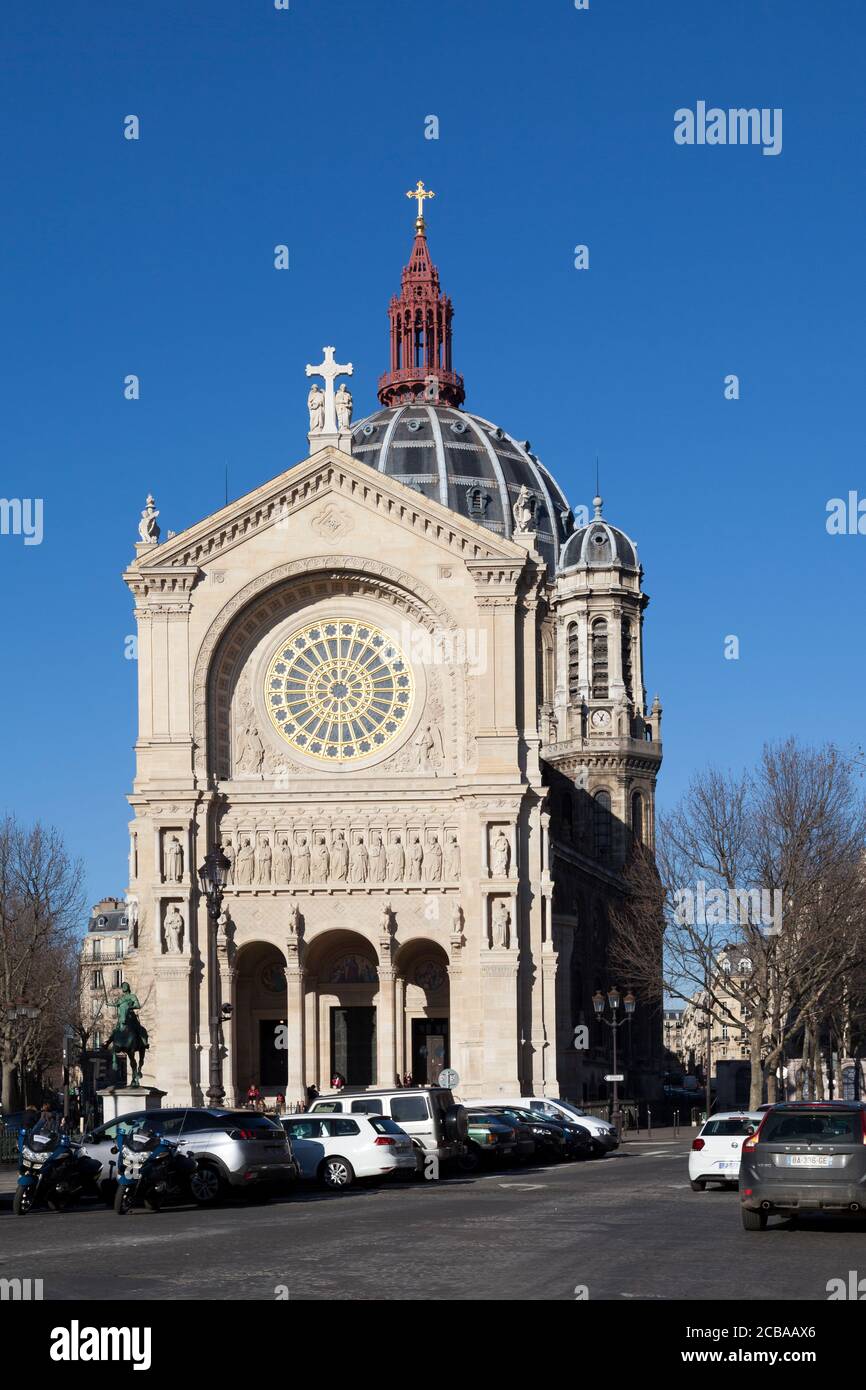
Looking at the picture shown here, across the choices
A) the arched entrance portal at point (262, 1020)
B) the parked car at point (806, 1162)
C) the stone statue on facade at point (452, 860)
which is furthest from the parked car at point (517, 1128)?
the arched entrance portal at point (262, 1020)

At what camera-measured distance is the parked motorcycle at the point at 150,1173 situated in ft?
106

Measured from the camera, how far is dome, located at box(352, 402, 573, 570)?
405 ft

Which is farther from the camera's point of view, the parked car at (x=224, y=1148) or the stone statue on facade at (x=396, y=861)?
the stone statue on facade at (x=396, y=861)

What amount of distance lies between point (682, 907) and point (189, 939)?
1710 cm

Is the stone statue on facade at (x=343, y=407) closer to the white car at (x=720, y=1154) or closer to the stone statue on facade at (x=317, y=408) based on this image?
the stone statue on facade at (x=317, y=408)

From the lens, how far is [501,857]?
6912 centimetres

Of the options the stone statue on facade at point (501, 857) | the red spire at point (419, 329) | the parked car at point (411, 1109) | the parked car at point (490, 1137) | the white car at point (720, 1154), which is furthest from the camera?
the red spire at point (419, 329)

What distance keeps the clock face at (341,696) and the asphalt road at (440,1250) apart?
37231 mm

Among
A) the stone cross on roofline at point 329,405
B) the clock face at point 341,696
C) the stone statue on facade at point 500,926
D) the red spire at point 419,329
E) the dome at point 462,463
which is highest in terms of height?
the red spire at point 419,329

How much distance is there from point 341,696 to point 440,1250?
1960 inches

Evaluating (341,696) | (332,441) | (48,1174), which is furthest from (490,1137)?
(332,441)

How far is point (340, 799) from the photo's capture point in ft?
231
